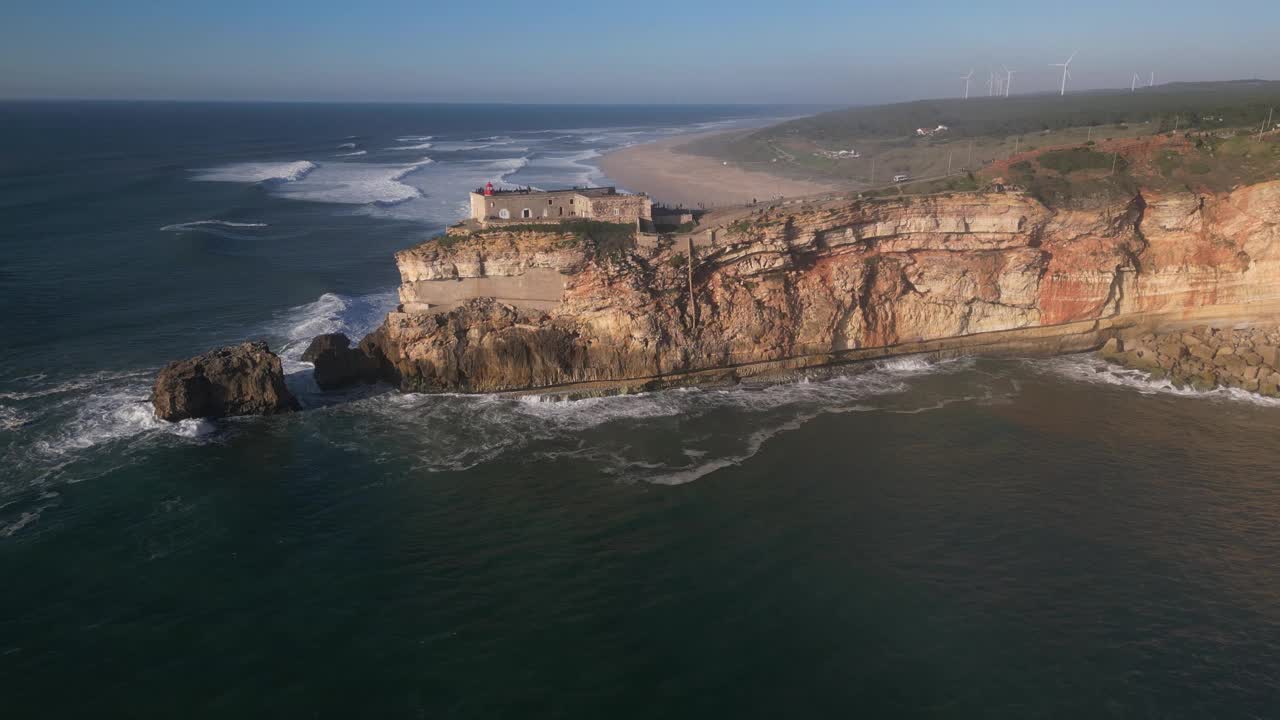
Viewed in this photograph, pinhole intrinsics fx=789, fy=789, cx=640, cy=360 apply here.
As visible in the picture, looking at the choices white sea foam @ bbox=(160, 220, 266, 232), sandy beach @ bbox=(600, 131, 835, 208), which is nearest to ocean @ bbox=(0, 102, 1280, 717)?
white sea foam @ bbox=(160, 220, 266, 232)

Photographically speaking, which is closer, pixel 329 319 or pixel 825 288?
pixel 825 288

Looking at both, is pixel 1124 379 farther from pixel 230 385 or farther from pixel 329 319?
pixel 329 319

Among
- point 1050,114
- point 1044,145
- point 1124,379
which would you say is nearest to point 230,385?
point 1124,379

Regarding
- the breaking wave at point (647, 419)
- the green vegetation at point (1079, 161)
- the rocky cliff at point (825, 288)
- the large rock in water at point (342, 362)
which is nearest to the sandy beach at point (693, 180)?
the green vegetation at point (1079, 161)

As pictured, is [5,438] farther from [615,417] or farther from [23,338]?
[615,417]

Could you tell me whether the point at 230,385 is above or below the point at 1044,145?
below

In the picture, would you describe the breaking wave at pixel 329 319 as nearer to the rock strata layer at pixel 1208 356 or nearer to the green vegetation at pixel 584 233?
the green vegetation at pixel 584 233
